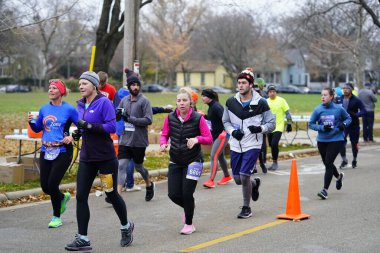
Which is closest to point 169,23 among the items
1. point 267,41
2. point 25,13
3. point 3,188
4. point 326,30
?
point 267,41

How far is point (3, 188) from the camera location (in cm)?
1130

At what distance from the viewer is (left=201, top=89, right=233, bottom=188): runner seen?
12.0 metres

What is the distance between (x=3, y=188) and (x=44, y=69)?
87.2m

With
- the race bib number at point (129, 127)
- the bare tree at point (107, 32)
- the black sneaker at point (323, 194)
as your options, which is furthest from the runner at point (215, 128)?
the bare tree at point (107, 32)

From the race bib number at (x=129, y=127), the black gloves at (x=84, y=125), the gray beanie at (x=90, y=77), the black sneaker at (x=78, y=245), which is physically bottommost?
the black sneaker at (x=78, y=245)

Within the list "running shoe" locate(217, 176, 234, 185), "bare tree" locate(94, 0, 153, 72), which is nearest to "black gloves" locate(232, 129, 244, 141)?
"running shoe" locate(217, 176, 234, 185)

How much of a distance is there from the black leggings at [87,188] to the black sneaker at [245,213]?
2219 millimetres

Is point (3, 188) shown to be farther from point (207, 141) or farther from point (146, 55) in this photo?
point (146, 55)

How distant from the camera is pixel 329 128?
427 inches

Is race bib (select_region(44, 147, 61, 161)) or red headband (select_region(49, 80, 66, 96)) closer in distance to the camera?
race bib (select_region(44, 147, 61, 161))

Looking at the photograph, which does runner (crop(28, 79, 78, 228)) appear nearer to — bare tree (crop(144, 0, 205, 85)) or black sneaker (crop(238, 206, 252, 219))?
black sneaker (crop(238, 206, 252, 219))

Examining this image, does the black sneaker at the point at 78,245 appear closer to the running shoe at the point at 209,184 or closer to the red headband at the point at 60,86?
the red headband at the point at 60,86

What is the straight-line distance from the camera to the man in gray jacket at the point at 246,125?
921 cm

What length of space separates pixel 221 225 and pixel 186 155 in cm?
119
